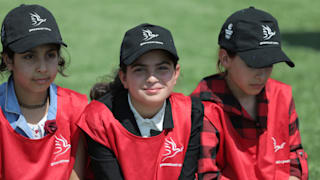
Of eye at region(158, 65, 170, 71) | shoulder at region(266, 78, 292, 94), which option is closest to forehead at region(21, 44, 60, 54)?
eye at region(158, 65, 170, 71)

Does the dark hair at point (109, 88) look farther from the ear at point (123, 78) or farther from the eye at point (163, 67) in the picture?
the eye at point (163, 67)

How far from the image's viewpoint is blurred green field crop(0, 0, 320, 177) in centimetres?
654

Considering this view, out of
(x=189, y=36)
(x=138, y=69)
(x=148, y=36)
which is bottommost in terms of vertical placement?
(x=189, y=36)

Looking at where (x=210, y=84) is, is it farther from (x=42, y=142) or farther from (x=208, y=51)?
(x=208, y=51)

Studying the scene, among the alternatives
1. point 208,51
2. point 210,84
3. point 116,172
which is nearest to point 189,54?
point 208,51

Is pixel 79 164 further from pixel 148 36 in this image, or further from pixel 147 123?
pixel 148 36

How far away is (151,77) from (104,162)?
62 cm

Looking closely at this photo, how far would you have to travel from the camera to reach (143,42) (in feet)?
8.92

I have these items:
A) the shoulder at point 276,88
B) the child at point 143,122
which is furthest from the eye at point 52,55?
the shoulder at point 276,88

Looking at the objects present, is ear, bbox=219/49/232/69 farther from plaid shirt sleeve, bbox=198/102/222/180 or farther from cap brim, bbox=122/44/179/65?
cap brim, bbox=122/44/179/65

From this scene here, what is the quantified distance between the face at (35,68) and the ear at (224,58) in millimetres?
1160

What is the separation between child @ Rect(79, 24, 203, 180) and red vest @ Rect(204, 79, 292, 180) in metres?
0.23

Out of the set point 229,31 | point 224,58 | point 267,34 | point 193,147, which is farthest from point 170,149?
point 267,34

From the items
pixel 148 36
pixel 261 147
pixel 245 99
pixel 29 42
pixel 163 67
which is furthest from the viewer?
pixel 245 99
